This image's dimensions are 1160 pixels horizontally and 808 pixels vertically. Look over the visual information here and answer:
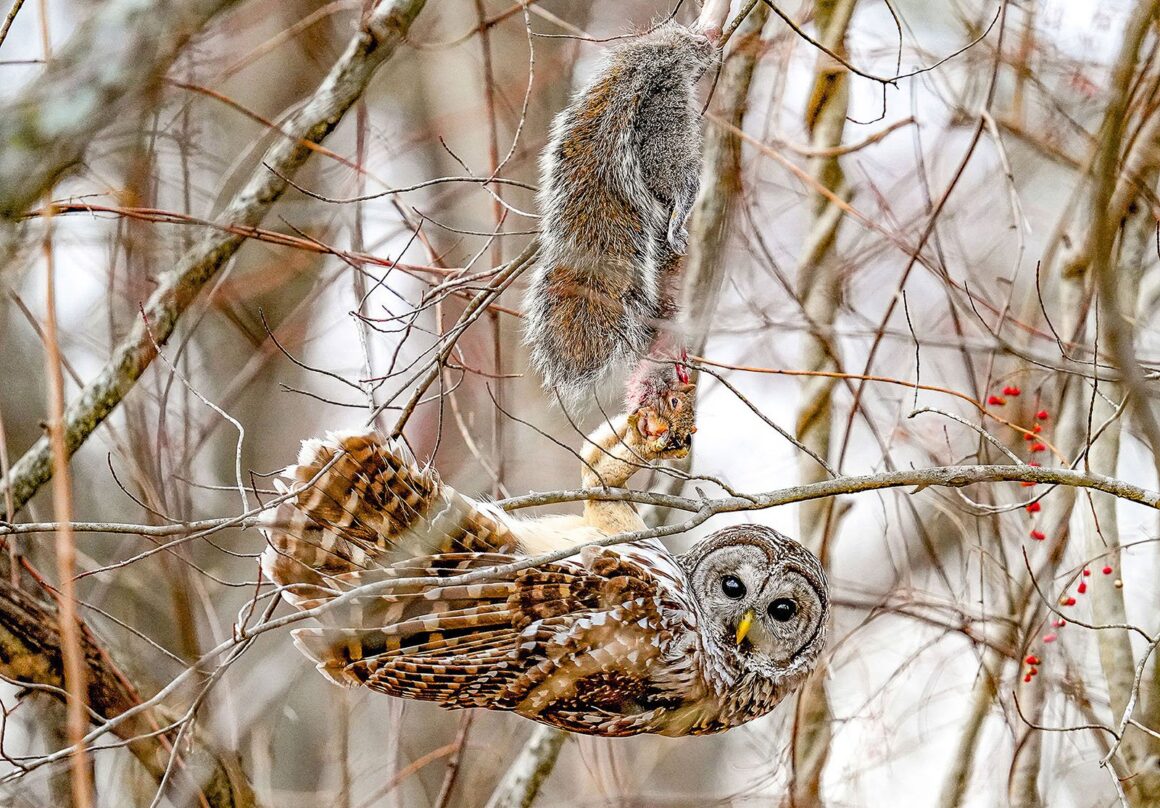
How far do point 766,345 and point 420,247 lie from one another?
121 cm

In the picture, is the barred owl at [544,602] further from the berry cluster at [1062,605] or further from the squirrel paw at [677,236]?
the berry cluster at [1062,605]

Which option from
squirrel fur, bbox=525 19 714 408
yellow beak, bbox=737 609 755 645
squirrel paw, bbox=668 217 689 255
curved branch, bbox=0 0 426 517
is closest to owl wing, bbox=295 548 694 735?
yellow beak, bbox=737 609 755 645

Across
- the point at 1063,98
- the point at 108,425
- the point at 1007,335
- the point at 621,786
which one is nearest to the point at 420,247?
the point at 108,425

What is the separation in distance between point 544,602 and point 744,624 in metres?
0.60

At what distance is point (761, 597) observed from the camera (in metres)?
3.00

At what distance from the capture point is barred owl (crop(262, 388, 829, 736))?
2.51 meters

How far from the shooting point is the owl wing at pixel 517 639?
257cm

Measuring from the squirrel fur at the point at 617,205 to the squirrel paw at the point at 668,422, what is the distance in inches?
4.4

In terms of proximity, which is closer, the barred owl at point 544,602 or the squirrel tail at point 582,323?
the barred owl at point 544,602

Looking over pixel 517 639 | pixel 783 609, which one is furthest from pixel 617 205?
pixel 783 609

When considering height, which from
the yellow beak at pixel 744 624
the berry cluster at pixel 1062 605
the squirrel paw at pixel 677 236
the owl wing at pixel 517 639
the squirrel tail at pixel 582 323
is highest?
the squirrel paw at pixel 677 236

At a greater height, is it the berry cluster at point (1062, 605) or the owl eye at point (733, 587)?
the berry cluster at point (1062, 605)

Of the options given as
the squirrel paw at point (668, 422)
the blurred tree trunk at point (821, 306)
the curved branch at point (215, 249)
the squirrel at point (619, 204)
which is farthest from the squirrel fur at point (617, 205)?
the blurred tree trunk at point (821, 306)

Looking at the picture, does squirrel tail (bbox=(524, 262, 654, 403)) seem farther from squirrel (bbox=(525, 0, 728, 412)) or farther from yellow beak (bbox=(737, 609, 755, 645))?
yellow beak (bbox=(737, 609, 755, 645))
